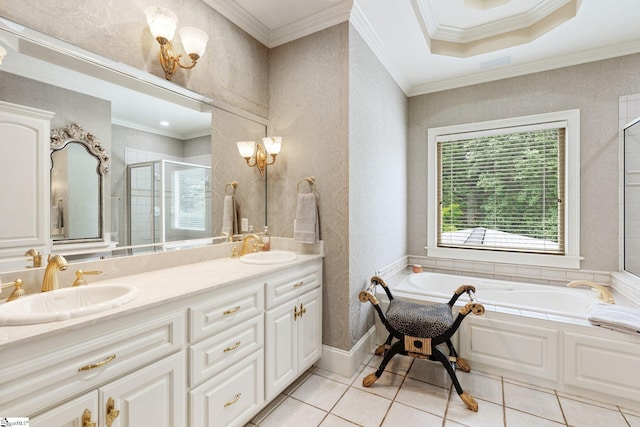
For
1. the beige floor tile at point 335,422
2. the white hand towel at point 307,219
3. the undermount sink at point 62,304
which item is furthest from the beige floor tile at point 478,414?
the undermount sink at point 62,304

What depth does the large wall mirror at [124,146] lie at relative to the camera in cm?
131

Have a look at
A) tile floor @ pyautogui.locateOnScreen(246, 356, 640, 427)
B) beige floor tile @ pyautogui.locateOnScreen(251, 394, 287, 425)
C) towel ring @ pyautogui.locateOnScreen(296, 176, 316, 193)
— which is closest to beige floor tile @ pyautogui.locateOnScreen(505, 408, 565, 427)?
tile floor @ pyautogui.locateOnScreen(246, 356, 640, 427)

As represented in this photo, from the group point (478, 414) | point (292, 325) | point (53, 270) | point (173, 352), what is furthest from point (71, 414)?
point (478, 414)

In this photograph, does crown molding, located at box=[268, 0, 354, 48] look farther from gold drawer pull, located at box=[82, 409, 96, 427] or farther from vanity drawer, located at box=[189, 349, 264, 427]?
gold drawer pull, located at box=[82, 409, 96, 427]

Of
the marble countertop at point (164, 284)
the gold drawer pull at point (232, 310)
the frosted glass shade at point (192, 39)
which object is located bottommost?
the gold drawer pull at point (232, 310)

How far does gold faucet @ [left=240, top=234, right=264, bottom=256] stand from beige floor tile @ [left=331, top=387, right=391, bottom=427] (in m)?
1.19

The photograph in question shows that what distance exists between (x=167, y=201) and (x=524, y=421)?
97.3 inches

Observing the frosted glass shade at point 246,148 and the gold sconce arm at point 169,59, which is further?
the frosted glass shade at point 246,148

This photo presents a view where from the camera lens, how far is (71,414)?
940 millimetres

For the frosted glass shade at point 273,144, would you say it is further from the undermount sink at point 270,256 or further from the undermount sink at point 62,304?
the undermount sink at point 62,304

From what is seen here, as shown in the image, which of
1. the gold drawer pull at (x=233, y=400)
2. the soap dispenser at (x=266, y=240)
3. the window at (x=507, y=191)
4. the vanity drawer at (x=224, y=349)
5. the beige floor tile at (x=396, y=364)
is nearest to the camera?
the vanity drawer at (x=224, y=349)

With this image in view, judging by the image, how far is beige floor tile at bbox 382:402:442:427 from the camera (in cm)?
171

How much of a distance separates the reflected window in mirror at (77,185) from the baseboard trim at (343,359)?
1680mm

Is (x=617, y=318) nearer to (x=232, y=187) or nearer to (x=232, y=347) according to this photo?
(x=232, y=347)
